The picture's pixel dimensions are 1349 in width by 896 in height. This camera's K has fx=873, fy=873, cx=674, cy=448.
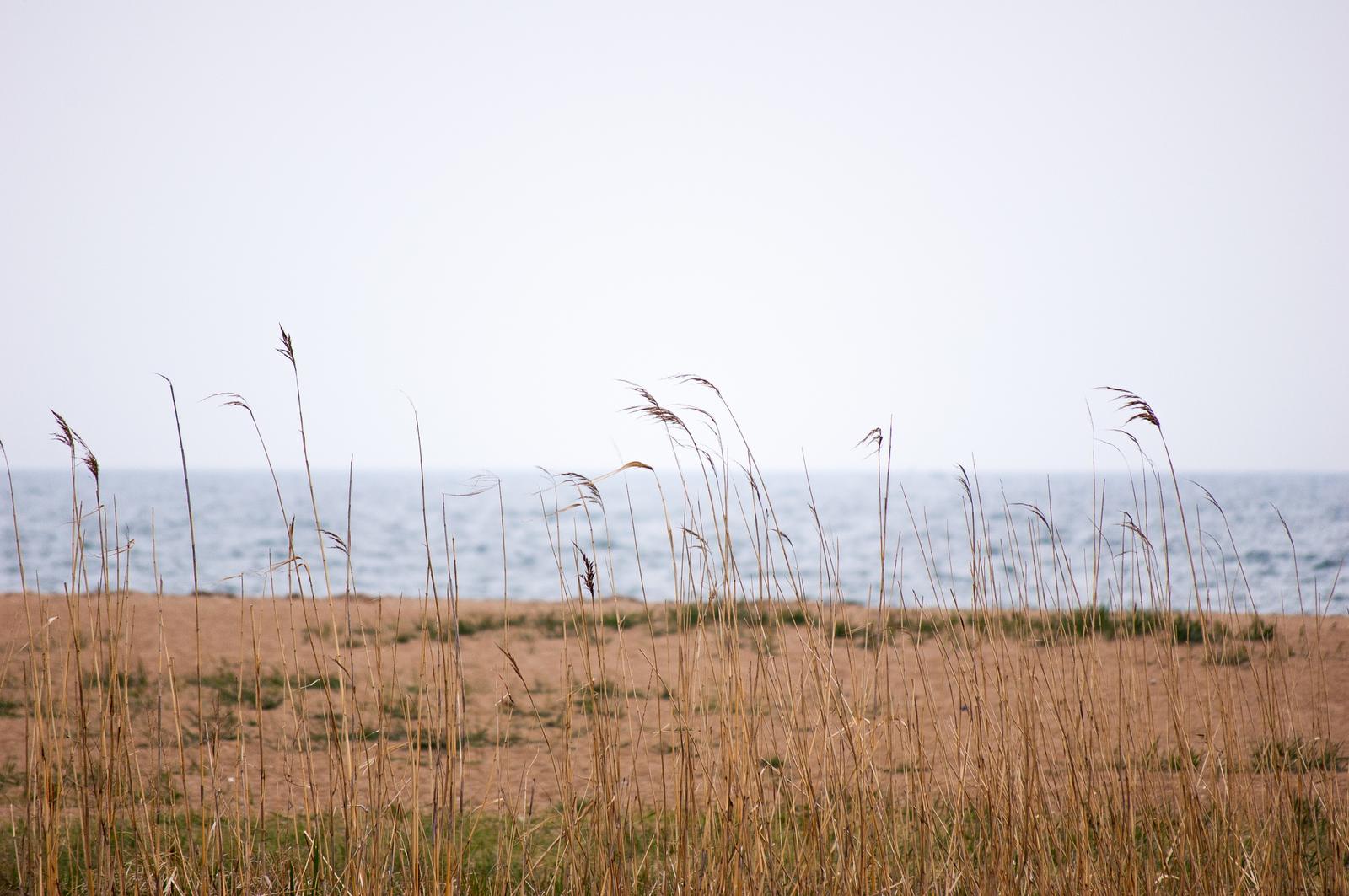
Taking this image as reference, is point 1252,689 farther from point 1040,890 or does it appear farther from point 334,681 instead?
point 334,681

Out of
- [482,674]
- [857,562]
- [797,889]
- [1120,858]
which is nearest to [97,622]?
[797,889]

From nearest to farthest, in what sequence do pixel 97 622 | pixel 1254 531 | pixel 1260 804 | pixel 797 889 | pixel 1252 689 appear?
1. pixel 97 622
2. pixel 797 889
3. pixel 1260 804
4. pixel 1252 689
5. pixel 1254 531

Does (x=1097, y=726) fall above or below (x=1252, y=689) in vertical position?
above

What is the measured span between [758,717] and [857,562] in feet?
64.5

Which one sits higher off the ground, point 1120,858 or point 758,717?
point 758,717

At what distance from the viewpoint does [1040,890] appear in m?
1.58

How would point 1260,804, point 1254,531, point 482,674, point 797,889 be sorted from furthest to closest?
1. point 1254,531
2. point 482,674
3. point 1260,804
4. point 797,889

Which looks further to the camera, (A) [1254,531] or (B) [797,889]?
(A) [1254,531]

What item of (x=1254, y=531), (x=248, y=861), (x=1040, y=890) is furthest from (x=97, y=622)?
(x=1254, y=531)

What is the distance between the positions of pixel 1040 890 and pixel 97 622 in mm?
1676

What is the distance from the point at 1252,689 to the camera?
14.0 ft

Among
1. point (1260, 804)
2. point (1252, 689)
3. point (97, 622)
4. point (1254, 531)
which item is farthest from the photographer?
point (1254, 531)

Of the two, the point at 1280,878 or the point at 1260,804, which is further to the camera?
the point at 1260,804

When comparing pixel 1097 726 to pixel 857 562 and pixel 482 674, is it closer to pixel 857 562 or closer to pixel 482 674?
pixel 482 674
